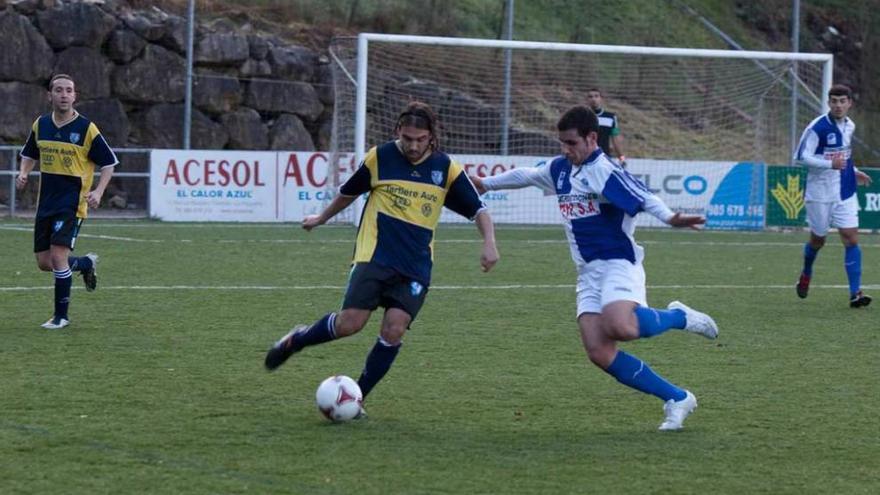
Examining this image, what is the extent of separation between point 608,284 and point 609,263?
0.11m

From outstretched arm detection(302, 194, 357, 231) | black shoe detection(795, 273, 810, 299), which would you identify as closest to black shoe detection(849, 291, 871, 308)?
black shoe detection(795, 273, 810, 299)

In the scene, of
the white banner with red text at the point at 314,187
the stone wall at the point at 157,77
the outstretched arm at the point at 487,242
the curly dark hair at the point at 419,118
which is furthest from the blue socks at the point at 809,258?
the stone wall at the point at 157,77

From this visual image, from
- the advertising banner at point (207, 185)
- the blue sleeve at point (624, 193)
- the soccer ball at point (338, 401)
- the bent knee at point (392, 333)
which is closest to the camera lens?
the soccer ball at point (338, 401)

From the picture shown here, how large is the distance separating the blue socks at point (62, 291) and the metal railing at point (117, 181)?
42.1 feet

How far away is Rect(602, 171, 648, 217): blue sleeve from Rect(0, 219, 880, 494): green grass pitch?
3.48ft

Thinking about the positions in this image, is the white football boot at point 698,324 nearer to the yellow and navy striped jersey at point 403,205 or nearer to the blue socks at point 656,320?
the blue socks at point 656,320

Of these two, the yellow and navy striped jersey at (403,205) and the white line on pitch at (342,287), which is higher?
the yellow and navy striped jersey at (403,205)

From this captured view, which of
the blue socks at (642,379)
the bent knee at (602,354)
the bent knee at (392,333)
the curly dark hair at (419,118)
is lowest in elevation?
the blue socks at (642,379)

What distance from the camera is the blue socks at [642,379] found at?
22.8 feet

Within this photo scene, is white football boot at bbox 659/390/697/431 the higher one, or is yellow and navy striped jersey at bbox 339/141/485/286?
yellow and navy striped jersey at bbox 339/141/485/286

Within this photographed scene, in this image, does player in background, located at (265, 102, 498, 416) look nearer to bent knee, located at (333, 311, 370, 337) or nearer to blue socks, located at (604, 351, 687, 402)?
bent knee, located at (333, 311, 370, 337)

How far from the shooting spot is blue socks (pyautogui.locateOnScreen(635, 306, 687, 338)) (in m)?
6.97

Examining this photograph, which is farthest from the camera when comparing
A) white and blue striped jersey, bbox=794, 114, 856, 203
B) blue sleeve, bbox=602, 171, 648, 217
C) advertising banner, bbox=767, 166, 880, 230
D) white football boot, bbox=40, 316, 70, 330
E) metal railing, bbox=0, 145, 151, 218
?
advertising banner, bbox=767, 166, 880, 230

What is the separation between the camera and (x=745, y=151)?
25719mm
